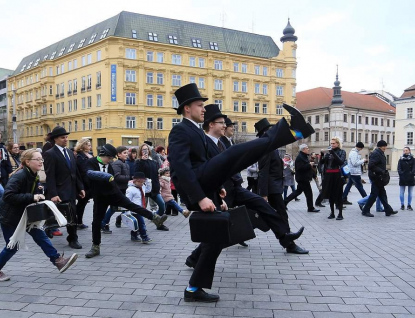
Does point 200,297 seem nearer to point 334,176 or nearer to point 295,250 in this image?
point 295,250

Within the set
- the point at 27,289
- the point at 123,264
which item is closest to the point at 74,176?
the point at 123,264

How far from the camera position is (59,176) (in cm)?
729

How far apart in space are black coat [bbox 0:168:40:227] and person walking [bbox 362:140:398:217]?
9104mm

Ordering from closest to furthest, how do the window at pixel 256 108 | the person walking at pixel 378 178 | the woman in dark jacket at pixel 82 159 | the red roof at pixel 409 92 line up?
the woman in dark jacket at pixel 82 159, the person walking at pixel 378 178, the window at pixel 256 108, the red roof at pixel 409 92

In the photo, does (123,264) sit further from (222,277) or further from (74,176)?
(74,176)

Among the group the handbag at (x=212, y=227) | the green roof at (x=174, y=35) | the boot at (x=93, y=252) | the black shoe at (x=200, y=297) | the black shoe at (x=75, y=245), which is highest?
the green roof at (x=174, y=35)

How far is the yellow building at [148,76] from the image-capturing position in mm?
55312

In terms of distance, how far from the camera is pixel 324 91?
85.5 metres

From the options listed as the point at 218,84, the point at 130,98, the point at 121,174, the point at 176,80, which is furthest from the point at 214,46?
the point at 121,174

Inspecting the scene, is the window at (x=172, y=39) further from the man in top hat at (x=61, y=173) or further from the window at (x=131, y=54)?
the man in top hat at (x=61, y=173)

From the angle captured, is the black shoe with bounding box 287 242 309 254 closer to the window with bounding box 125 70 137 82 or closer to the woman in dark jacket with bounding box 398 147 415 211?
the woman in dark jacket with bounding box 398 147 415 211

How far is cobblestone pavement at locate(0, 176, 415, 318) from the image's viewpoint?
418 centimetres

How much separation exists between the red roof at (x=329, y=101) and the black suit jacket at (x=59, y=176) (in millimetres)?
79360

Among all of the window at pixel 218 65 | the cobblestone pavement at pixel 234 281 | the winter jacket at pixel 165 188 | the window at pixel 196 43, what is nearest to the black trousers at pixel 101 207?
the cobblestone pavement at pixel 234 281
